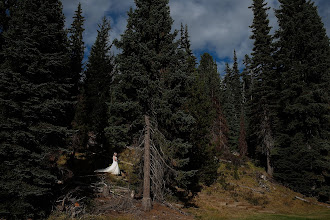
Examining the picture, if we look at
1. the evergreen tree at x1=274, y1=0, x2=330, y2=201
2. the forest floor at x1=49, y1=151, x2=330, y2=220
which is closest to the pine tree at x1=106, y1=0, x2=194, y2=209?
the forest floor at x1=49, y1=151, x2=330, y2=220

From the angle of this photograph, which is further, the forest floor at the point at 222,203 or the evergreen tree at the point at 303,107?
the evergreen tree at the point at 303,107

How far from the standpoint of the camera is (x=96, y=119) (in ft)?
60.2

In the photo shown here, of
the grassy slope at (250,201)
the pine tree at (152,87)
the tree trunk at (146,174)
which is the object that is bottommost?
the grassy slope at (250,201)

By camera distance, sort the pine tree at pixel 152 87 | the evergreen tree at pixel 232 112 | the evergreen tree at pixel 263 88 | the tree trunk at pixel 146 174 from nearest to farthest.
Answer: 1. the tree trunk at pixel 146 174
2. the pine tree at pixel 152 87
3. the evergreen tree at pixel 263 88
4. the evergreen tree at pixel 232 112

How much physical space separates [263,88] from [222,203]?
672 inches

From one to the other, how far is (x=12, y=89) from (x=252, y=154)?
3775 centimetres

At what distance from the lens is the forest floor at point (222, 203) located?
33.9 ft

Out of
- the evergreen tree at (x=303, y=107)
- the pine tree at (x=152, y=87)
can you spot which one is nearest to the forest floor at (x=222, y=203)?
the pine tree at (x=152, y=87)

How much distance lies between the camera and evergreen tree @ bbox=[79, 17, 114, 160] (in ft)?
60.4

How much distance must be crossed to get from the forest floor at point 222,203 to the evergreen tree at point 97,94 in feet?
13.5

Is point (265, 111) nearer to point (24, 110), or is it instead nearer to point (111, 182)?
Answer: point (111, 182)

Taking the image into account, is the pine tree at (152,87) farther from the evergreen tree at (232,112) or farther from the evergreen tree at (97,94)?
the evergreen tree at (232,112)

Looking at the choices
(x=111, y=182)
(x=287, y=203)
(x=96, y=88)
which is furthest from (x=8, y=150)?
(x=287, y=203)

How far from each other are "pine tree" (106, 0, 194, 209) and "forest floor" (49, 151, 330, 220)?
53.8 inches
